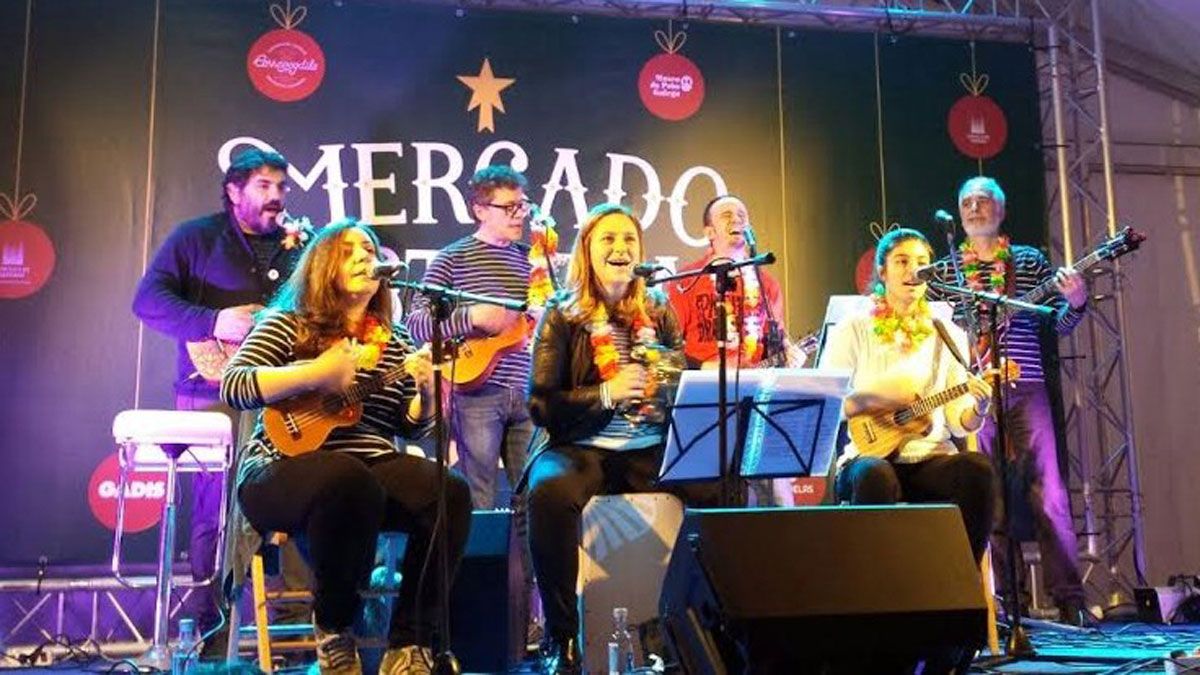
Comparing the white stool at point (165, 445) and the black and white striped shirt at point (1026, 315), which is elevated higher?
the black and white striped shirt at point (1026, 315)

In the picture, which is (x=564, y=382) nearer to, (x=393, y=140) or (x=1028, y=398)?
(x=393, y=140)

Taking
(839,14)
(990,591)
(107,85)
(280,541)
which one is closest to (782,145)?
(839,14)

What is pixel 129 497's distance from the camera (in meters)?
6.22

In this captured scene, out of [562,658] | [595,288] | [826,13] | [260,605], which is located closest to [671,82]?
[826,13]

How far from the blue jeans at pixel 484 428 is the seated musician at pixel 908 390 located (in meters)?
1.65

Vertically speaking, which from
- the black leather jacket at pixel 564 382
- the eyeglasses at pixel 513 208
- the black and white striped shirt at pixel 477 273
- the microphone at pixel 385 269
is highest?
the eyeglasses at pixel 513 208

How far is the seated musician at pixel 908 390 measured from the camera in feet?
15.1

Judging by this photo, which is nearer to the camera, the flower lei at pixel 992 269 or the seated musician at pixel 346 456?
the seated musician at pixel 346 456

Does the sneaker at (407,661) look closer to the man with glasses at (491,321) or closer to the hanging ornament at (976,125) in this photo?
the man with glasses at (491,321)

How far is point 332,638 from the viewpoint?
3.57 meters

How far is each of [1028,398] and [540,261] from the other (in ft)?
9.39

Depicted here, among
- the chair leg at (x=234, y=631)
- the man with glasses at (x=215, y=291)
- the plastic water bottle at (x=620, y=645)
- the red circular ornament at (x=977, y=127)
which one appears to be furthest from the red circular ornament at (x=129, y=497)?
the red circular ornament at (x=977, y=127)

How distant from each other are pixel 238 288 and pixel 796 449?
3.06m

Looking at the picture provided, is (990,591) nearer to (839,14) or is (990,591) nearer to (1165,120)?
(839,14)
